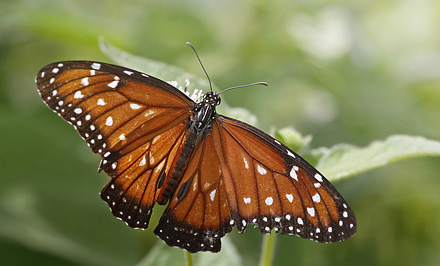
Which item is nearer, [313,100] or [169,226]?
[169,226]

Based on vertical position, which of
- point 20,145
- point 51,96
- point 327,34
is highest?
point 327,34

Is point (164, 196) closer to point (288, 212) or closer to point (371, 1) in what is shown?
point (288, 212)

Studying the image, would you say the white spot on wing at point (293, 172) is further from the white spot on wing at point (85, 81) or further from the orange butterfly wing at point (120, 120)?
the white spot on wing at point (85, 81)

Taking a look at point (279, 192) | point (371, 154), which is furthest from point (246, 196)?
point (371, 154)

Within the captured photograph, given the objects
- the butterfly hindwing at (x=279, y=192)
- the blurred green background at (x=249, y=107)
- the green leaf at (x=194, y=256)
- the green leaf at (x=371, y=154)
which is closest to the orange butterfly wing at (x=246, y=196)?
the butterfly hindwing at (x=279, y=192)

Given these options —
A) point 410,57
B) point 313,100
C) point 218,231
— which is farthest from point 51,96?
point 410,57

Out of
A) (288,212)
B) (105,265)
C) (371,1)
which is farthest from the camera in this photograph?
(371,1)

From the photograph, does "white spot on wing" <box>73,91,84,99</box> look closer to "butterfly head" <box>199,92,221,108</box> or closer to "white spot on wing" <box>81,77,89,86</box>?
"white spot on wing" <box>81,77,89,86</box>

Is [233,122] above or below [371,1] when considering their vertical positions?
below
